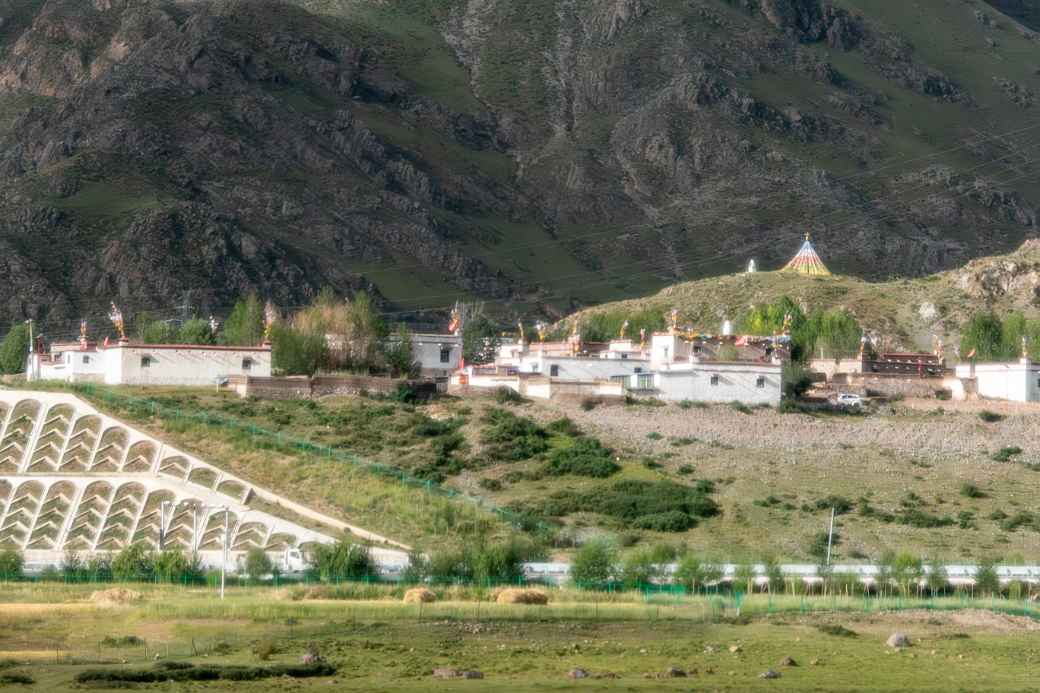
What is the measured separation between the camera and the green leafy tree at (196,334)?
138 m

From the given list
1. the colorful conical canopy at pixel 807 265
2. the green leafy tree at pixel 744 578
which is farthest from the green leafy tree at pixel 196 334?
the green leafy tree at pixel 744 578

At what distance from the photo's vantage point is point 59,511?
95.0 meters

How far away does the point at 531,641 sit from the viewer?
69000 mm

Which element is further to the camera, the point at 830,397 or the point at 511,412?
the point at 830,397

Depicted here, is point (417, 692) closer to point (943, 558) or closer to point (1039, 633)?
point (1039, 633)

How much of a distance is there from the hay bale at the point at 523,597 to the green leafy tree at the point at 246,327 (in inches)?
2278

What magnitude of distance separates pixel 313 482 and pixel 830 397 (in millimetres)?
35392

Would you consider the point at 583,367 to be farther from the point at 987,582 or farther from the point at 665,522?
the point at 987,582

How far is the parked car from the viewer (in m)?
122

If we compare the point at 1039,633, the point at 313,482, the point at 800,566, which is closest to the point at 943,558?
the point at 800,566

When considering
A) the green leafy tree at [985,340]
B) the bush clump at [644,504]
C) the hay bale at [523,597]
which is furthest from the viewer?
the green leafy tree at [985,340]

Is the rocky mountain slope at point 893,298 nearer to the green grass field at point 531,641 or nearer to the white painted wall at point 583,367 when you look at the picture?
the white painted wall at point 583,367

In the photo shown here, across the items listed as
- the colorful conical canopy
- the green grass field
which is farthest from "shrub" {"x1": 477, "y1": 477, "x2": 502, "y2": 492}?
the colorful conical canopy

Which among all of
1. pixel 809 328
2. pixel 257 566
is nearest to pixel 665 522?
pixel 257 566
